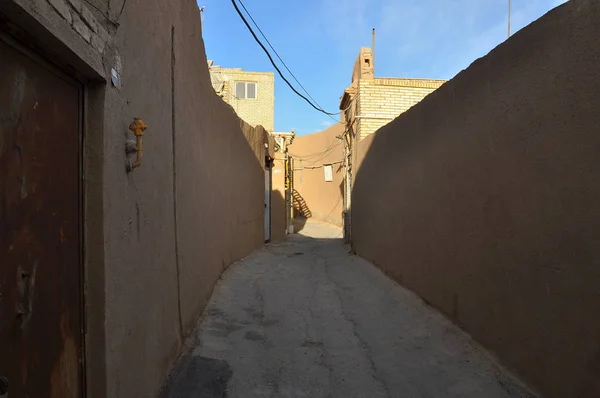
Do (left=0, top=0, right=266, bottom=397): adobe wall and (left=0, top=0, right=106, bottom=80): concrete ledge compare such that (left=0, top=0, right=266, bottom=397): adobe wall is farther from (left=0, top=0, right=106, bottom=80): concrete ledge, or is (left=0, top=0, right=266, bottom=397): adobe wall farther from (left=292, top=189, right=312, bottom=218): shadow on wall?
(left=292, top=189, right=312, bottom=218): shadow on wall

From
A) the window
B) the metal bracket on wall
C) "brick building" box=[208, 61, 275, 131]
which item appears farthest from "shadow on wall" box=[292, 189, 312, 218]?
the metal bracket on wall

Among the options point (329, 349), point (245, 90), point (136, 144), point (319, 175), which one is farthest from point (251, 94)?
point (136, 144)

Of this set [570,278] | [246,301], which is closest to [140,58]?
[570,278]

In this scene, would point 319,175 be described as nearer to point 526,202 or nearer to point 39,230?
point 526,202

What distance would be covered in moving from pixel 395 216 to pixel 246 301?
2604mm

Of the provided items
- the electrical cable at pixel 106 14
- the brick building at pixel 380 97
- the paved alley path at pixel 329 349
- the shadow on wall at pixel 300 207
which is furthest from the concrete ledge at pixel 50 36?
the shadow on wall at pixel 300 207

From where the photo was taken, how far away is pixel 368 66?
10.9 metres

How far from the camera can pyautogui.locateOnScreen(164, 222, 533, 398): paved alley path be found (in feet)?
10.5

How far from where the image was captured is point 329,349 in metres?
4.03

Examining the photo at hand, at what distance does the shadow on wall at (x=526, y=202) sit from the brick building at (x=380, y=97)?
5010 millimetres

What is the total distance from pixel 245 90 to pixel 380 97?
482 inches

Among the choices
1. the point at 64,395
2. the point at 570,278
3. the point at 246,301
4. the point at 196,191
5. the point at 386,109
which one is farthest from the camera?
the point at 386,109

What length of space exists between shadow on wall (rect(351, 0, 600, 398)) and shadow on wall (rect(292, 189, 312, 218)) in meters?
21.9

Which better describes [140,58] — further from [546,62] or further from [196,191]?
[546,62]
